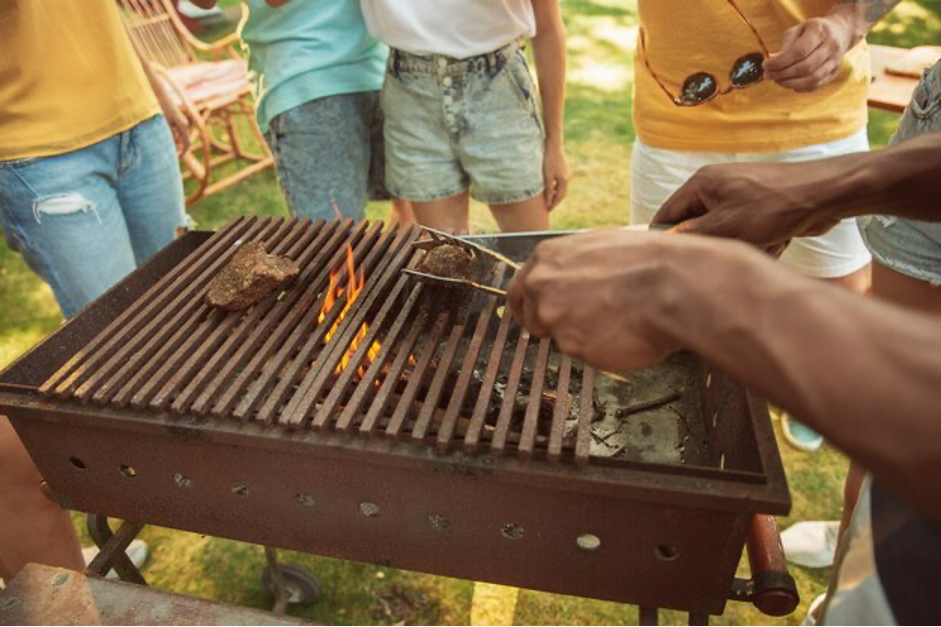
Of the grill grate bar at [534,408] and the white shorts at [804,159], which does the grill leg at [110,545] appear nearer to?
the grill grate bar at [534,408]

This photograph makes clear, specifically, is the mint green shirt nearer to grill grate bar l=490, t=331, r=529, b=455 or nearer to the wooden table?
grill grate bar l=490, t=331, r=529, b=455

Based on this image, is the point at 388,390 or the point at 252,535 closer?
the point at 388,390

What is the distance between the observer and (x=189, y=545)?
324 cm

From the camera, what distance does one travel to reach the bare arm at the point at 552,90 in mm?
3172

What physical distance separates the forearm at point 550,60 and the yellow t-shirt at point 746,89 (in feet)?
1.85

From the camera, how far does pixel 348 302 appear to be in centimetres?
201

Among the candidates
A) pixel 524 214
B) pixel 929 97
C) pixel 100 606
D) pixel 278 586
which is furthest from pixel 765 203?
pixel 278 586

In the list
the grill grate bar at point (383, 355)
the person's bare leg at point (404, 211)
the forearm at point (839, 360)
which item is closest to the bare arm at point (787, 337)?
the forearm at point (839, 360)

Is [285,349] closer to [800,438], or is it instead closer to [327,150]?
[327,150]

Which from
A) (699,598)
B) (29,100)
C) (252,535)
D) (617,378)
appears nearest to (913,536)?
(699,598)

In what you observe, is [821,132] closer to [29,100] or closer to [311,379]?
[311,379]

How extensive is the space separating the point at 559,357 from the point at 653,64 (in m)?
1.44

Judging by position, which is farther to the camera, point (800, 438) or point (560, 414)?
point (800, 438)

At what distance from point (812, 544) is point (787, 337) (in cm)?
259
